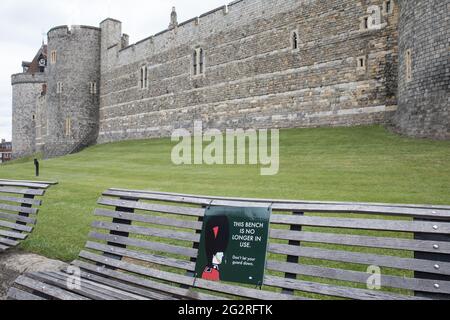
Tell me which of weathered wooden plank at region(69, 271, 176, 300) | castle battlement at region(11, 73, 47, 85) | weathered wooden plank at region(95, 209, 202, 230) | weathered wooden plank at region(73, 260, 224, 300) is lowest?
weathered wooden plank at region(69, 271, 176, 300)

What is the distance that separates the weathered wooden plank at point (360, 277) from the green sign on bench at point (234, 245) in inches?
5.9

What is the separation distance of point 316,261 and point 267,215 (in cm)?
209

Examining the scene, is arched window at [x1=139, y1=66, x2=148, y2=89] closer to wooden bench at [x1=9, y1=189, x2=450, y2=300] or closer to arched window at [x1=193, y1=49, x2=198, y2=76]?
arched window at [x1=193, y1=49, x2=198, y2=76]

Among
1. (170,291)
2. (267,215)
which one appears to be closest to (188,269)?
(170,291)

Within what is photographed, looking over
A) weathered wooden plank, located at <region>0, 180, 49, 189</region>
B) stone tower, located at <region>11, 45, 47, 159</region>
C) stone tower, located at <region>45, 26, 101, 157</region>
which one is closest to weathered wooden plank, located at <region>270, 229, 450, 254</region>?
weathered wooden plank, located at <region>0, 180, 49, 189</region>

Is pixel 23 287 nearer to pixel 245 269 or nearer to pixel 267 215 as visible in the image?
pixel 245 269

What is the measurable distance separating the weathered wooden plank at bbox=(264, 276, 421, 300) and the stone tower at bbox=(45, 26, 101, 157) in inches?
1252

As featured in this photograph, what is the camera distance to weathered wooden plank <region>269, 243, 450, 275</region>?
8.96 ft

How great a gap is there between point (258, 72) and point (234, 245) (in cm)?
1887

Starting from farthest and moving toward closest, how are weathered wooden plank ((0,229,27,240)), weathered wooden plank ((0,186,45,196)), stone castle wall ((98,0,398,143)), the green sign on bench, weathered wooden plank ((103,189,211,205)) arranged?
1. stone castle wall ((98,0,398,143))
2. weathered wooden plank ((0,186,45,196))
3. weathered wooden plank ((0,229,27,240))
4. weathered wooden plank ((103,189,211,205))
5. the green sign on bench

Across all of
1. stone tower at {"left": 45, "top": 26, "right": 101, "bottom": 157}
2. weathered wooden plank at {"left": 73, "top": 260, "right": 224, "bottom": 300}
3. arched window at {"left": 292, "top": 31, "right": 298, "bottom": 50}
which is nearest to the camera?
weathered wooden plank at {"left": 73, "top": 260, "right": 224, "bottom": 300}

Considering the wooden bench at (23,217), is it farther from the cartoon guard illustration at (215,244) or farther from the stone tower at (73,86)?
the stone tower at (73,86)

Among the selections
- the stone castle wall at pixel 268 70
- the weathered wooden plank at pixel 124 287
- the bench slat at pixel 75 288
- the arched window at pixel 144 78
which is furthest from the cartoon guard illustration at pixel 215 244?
the arched window at pixel 144 78

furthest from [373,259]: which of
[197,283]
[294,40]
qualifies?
[294,40]
